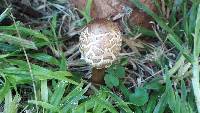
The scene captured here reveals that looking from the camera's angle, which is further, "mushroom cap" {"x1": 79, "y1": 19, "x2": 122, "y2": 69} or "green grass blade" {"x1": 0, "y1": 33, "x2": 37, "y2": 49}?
"green grass blade" {"x1": 0, "y1": 33, "x2": 37, "y2": 49}

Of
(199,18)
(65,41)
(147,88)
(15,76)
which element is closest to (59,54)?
(65,41)

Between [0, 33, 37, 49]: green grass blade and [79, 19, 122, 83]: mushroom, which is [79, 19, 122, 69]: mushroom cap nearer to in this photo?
[79, 19, 122, 83]: mushroom

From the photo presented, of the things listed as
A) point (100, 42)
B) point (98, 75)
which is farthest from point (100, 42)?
point (98, 75)

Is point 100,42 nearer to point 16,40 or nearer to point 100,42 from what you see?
point 100,42

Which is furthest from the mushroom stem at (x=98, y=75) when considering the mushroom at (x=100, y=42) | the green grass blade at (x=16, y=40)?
the green grass blade at (x=16, y=40)

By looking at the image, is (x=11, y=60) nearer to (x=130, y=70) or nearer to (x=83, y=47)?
(x=83, y=47)

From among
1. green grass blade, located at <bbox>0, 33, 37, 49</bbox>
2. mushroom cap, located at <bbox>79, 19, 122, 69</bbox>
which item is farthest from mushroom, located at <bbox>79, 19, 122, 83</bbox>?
green grass blade, located at <bbox>0, 33, 37, 49</bbox>

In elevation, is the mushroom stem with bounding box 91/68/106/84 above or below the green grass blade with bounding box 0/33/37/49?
below
